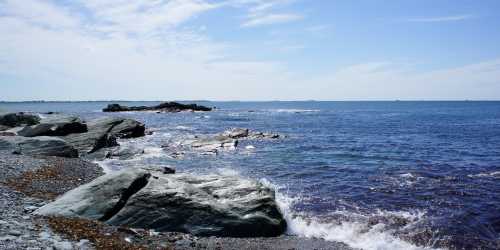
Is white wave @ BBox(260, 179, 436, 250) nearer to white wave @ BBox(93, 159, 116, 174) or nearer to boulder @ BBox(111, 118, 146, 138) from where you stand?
white wave @ BBox(93, 159, 116, 174)

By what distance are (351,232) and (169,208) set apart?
23.0 ft

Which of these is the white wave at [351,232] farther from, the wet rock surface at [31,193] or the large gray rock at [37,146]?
the large gray rock at [37,146]

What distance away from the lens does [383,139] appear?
177 feet

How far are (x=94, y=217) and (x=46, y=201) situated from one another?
2.95m

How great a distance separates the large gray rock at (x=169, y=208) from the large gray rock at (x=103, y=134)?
22.6 metres

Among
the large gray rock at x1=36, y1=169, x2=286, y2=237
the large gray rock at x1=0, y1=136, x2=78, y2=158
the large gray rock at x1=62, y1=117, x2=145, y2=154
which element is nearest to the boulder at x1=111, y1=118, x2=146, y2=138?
the large gray rock at x1=62, y1=117, x2=145, y2=154

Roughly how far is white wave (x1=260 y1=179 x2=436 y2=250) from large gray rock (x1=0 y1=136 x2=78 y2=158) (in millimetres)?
20571

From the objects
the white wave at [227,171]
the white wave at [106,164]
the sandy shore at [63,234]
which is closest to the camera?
the sandy shore at [63,234]

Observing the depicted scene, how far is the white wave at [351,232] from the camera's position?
50.3 ft

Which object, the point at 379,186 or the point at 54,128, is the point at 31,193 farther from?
the point at 54,128

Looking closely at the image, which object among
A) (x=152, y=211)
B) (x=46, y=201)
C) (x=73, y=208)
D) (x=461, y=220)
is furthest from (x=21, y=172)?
(x=461, y=220)

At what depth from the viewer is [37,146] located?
1231 inches

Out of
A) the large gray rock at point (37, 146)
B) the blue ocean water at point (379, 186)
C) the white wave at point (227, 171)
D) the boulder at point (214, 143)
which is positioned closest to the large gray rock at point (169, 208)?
the blue ocean water at point (379, 186)

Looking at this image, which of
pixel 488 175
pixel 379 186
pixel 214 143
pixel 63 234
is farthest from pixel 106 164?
pixel 488 175
